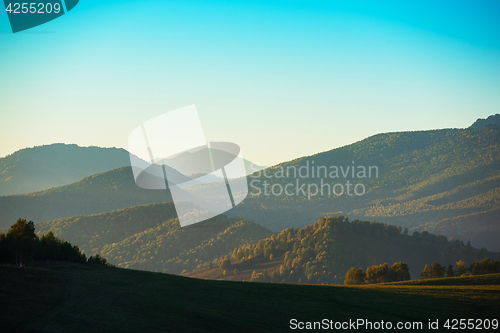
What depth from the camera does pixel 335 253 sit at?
159 metres

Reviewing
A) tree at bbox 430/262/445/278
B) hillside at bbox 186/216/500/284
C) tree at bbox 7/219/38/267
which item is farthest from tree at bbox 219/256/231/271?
tree at bbox 7/219/38/267

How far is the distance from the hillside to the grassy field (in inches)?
4508

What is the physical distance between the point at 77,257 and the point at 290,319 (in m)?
39.5

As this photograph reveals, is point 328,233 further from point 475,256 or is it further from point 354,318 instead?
point 354,318

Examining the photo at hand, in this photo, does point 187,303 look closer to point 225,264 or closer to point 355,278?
point 355,278

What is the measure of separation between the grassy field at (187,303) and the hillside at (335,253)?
114499 mm

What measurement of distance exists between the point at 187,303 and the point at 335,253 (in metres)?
139

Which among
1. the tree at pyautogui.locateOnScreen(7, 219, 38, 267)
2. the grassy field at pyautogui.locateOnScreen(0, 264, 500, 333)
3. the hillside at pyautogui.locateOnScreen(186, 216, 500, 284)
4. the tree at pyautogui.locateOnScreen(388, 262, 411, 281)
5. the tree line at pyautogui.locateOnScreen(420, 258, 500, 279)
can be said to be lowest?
the hillside at pyautogui.locateOnScreen(186, 216, 500, 284)

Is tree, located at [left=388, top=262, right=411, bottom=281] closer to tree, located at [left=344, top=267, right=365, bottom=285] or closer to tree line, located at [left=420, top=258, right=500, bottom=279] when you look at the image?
tree, located at [left=344, top=267, right=365, bottom=285]

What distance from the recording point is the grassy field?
77.0 ft

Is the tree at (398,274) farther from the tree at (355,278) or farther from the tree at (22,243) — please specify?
the tree at (22,243)

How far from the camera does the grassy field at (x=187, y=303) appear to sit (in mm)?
23484

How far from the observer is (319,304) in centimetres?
3550

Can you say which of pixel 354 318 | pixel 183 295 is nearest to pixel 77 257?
pixel 183 295
